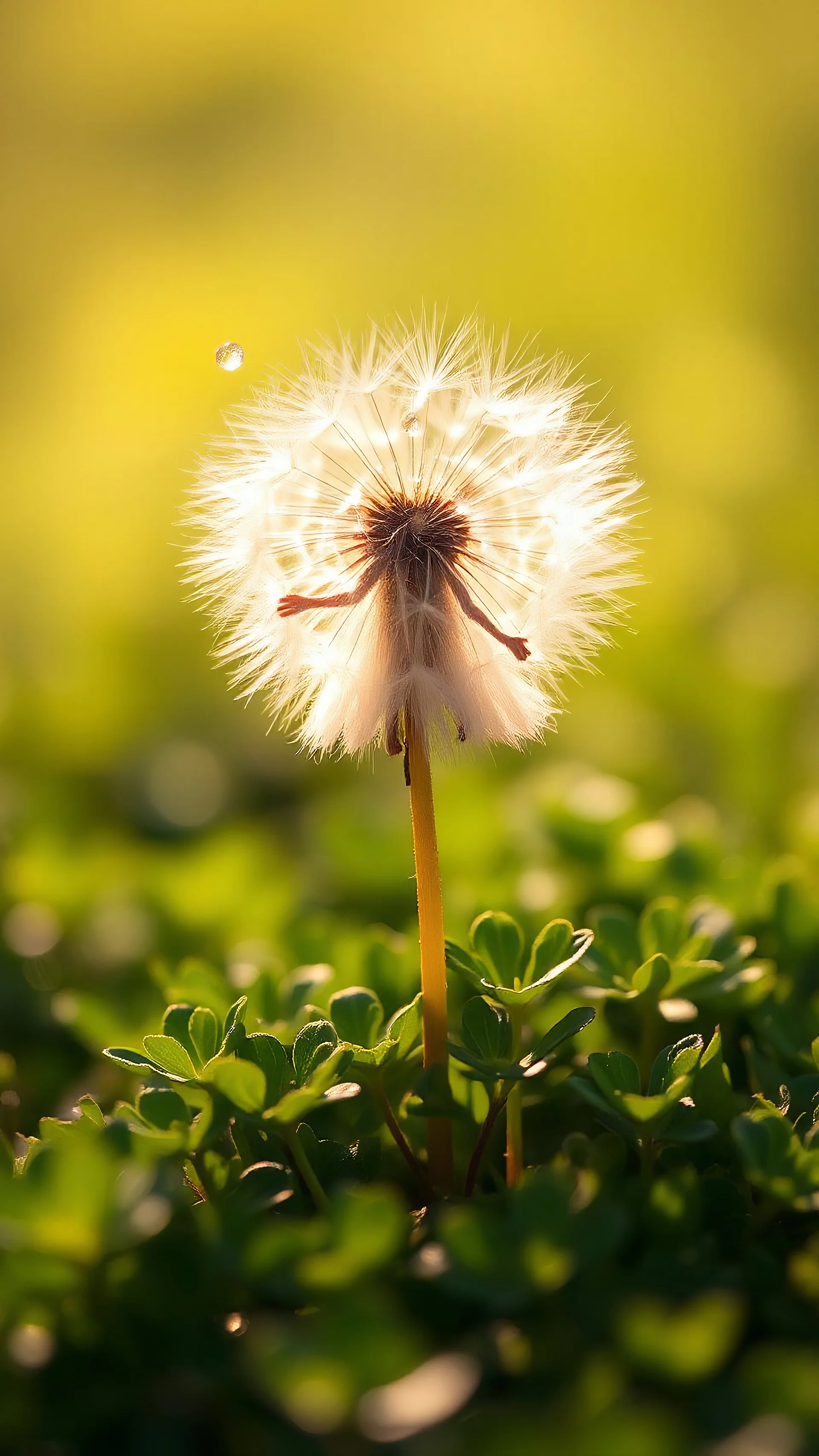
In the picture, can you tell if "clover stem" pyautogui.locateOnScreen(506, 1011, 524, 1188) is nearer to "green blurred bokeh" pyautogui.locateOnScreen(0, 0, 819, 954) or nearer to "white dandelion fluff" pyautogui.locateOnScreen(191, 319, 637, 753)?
"white dandelion fluff" pyautogui.locateOnScreen(191, 319, 637, 753)

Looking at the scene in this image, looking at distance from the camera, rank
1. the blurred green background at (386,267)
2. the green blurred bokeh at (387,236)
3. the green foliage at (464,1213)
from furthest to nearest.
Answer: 1. the green blurred bokeh at (387,236)
2. the blurred green background at (386,267)
3. the green foliage at (464,1213)

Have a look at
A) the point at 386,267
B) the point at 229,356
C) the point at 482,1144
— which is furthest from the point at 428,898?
the point at 386,267

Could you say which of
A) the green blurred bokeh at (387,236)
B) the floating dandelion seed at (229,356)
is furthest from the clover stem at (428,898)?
the green blurred bokeh at (387,236)

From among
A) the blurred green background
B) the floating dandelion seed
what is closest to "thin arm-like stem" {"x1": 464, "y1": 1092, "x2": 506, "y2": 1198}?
the floating dandelion seed

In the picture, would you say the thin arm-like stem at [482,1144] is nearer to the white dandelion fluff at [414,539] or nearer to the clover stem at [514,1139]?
the clover stem at [514,1139]

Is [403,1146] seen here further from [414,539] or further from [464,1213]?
[414,539]

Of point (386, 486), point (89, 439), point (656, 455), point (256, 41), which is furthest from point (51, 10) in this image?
point (386, 486)
